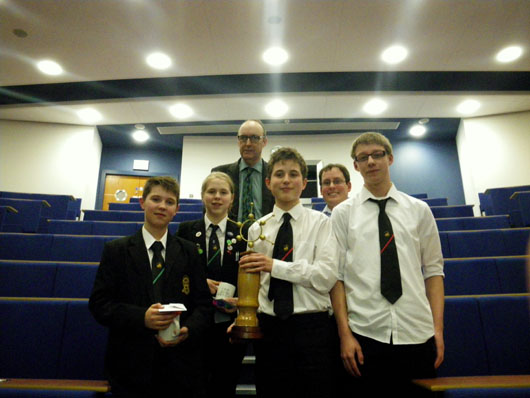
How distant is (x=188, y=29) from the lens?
3.30 meters

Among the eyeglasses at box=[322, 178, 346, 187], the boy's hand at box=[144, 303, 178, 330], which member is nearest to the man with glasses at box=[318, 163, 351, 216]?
the eyeglasses at box=[322, 178, 346, 187]

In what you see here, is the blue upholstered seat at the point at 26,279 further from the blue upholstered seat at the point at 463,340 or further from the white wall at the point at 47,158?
the white wall at the point at 47,158

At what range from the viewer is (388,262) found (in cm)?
90

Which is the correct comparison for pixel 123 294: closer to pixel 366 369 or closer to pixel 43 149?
pixel 366 369

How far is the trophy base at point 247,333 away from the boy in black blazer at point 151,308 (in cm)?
17

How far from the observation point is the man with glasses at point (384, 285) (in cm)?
84

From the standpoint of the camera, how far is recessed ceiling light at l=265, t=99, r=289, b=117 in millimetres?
4535

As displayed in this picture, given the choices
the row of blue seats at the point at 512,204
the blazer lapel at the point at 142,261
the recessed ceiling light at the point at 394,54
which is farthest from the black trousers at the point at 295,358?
the recessed ceiling light at the point at 394,54

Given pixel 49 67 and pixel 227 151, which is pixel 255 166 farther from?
pixel 227 151

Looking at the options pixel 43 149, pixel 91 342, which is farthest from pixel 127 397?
pixel 43 149

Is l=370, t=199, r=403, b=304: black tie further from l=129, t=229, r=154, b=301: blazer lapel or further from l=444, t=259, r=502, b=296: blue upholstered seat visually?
l=444, t=259, r=502, b=296: blue upholstered seat

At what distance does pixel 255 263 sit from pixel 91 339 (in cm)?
84

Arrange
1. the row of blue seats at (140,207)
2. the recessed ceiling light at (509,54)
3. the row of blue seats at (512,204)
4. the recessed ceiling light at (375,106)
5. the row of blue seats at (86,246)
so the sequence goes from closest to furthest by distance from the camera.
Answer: the row of blue seats at (86,246) → the row of blue seats at (512,204) → the recessed ceiling light at (509,54) → the row of blue seats at (140,207) → the recessed ceiling light at (375,106)

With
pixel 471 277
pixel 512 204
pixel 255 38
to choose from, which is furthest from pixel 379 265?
pixel 512 204
